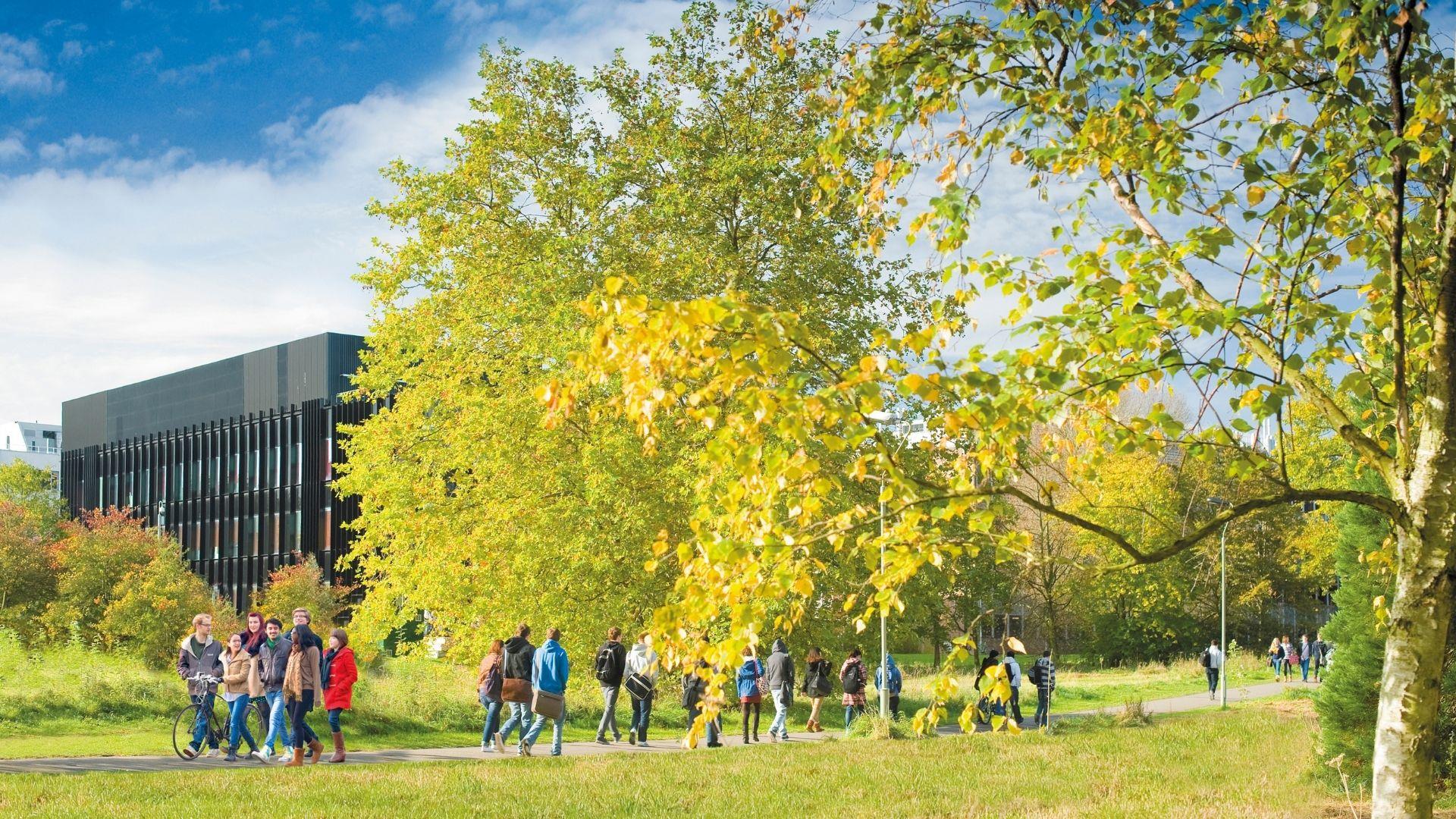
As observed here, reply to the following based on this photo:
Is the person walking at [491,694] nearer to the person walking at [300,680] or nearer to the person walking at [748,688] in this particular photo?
the person walking at [300,680]

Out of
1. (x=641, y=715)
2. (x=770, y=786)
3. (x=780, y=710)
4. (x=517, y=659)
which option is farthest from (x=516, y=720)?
(x=770, y=786)

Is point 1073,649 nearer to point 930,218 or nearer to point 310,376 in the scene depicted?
point 310,376

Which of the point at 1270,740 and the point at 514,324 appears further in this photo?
the point at 514,324

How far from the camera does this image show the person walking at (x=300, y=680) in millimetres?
15977

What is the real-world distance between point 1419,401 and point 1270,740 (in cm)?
1428

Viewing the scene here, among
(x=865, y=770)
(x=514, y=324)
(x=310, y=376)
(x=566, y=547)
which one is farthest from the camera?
(x=310, y=376)

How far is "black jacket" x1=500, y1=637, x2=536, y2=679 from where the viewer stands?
18.8m

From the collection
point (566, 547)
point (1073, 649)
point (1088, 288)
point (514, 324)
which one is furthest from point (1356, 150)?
point (1073, 649)

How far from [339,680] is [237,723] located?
134 centimetres

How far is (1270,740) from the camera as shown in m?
20.1

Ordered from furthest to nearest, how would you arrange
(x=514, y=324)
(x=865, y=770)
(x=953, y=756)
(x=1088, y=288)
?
(x=514, y=324)
(x=953, y=756)
(x=865, y=770)
(x=1088, y=288)

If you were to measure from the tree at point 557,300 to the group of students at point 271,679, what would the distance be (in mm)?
8801

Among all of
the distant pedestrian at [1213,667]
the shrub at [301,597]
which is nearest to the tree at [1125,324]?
the distant pedestrian at [1213,667]

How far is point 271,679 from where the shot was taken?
16422mm
